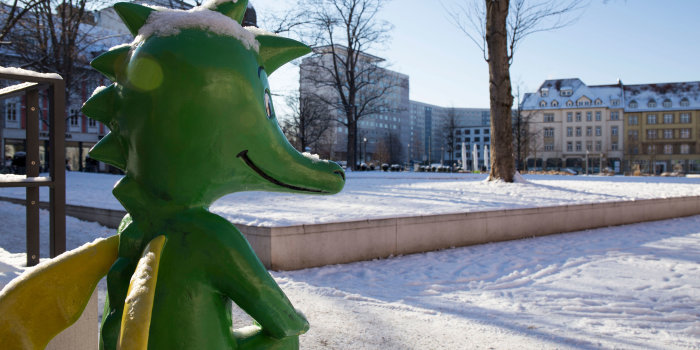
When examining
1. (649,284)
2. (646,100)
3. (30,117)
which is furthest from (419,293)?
(646,100)

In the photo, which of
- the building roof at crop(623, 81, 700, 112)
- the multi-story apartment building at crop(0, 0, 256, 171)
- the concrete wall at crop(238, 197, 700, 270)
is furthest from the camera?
the building roof at crop(623, 81, 700, 112)

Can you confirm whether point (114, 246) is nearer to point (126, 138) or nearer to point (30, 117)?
point (126, 138)

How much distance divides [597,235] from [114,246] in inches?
329

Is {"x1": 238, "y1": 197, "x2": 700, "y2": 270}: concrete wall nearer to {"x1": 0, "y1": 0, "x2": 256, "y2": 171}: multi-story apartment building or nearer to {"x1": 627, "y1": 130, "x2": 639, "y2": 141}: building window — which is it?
{"x1": 0, "y1": 0, "x2": 256, "y2": 171}: multi-story apartment building

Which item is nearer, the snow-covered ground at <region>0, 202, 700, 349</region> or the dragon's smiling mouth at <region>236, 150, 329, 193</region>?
the dragon's smiling mouth at <region>236, 150, 329, 193</region>

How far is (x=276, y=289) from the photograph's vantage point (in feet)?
4.97

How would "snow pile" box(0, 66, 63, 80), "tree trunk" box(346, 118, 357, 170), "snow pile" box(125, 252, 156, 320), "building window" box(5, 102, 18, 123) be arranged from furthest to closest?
"building window" box(5, 102, 18, 123), "tree trunk" box(346, 118, 357, 170), "snow pile" box(0, 66, 63, 80), "snow pile" box(125, 252, 156, 320)

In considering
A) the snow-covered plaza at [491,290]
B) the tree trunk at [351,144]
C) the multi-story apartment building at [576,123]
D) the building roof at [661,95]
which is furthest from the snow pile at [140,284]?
the building roof at [661,95]

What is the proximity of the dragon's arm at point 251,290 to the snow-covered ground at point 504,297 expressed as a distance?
1.58 meters

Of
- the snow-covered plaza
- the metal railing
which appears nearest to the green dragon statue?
the snow-covered plaza

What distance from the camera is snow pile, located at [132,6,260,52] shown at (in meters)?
1.58

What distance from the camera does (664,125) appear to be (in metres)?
68.0

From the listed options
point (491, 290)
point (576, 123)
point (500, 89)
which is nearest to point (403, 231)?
point (491, 290)

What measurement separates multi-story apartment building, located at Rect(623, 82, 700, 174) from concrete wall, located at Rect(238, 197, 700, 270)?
65.9m
